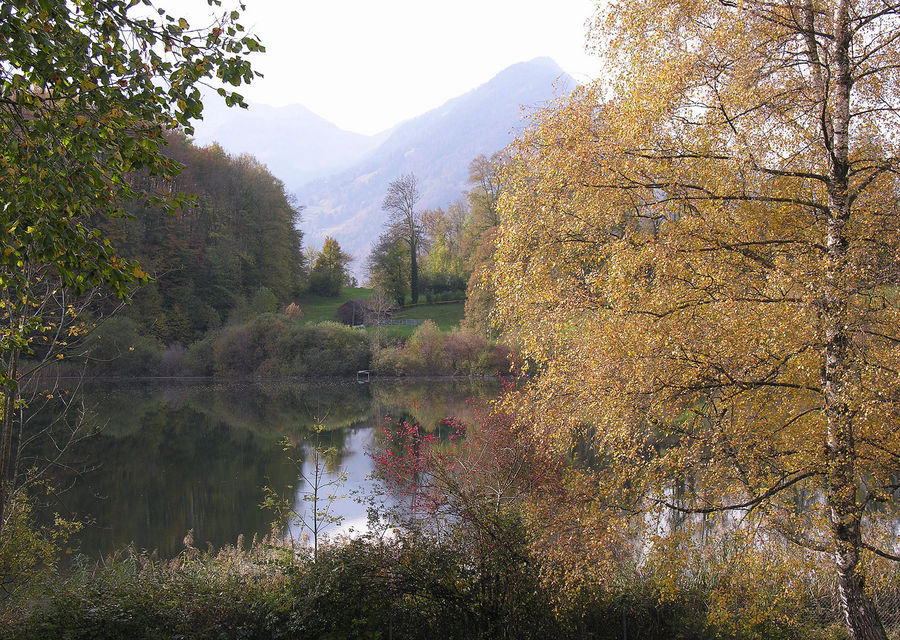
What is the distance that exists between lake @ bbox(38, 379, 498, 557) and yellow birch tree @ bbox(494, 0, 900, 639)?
4867mm

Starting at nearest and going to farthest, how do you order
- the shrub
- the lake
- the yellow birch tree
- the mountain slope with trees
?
the yellow birch tree, the lake, the shrub, the mountain slope with trees

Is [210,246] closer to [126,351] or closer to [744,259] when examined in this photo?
[126,351]

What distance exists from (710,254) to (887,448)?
226 cm

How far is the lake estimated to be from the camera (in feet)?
46.8

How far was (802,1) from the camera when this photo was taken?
6.17 metres

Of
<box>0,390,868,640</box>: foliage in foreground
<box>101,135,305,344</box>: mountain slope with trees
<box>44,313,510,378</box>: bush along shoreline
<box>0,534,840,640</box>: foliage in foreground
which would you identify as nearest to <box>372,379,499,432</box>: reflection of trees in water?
<box>44,313,510,378</box>: bush along shoreline

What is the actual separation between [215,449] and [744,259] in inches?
827

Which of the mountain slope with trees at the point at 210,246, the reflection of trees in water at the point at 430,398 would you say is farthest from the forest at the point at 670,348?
the mountain slope with trees at the point at 210,246

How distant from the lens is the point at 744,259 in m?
6.00

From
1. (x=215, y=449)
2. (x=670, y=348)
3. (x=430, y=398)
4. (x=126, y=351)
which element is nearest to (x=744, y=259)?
(x=670, y=348)

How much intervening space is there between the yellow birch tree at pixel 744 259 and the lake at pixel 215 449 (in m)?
4.87

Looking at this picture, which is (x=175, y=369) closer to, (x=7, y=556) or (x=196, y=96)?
(x=7, y=556)

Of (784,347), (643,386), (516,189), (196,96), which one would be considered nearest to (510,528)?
(643,386)

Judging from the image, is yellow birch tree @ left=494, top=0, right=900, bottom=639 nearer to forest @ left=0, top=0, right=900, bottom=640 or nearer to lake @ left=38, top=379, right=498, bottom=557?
forest @ left=0, top=0, right=900, bottom=640
